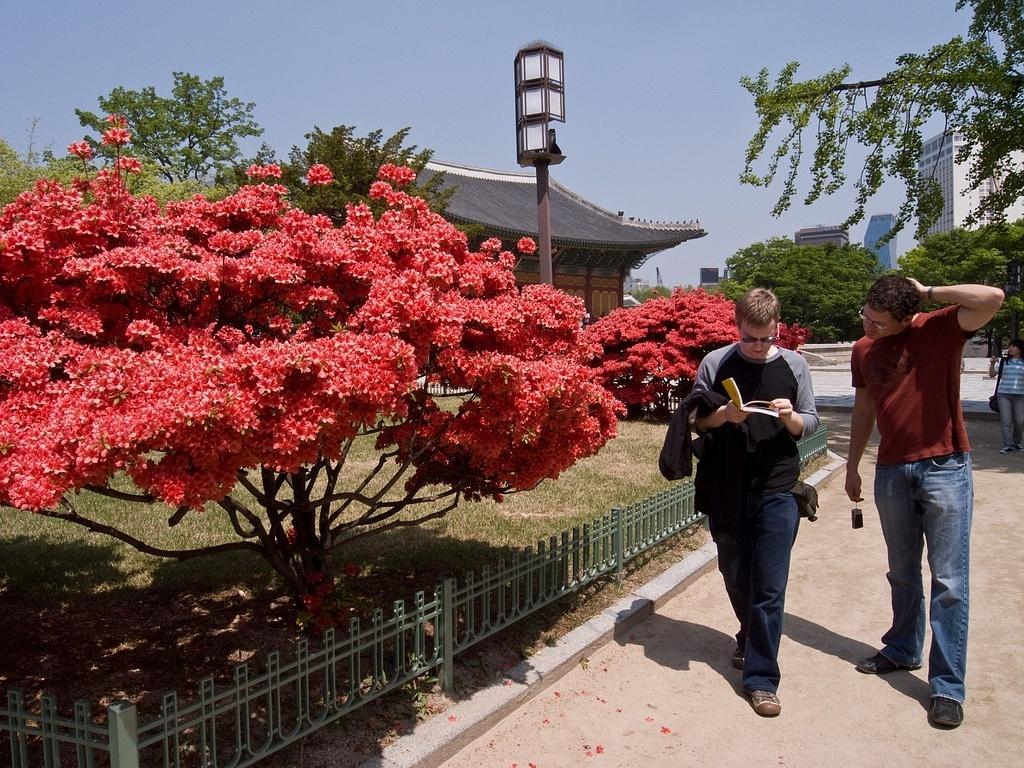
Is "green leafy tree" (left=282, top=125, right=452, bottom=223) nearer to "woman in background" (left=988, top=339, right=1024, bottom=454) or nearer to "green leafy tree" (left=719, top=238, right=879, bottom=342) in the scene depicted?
"woman in background" (left=988, top=339, right=1024, bottom=454)

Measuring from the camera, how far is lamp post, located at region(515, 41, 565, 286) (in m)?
10.9

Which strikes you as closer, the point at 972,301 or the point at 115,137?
the point at 972,301

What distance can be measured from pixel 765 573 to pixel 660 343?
452 inches

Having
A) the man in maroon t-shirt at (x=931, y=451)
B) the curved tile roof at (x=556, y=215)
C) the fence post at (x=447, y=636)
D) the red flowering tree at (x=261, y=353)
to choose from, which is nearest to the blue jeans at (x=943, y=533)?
the man in maroon t-shirt at (x=931, y=451)

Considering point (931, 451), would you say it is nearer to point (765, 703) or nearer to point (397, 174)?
point (765, 703)

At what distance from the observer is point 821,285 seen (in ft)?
156

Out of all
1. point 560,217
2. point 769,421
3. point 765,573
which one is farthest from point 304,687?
point 560,217

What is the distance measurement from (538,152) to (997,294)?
852 centimetres

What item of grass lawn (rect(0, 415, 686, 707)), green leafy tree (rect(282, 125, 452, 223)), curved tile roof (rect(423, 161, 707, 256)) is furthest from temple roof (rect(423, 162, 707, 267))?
grass lawn (rect(0, 415, 686, 707))

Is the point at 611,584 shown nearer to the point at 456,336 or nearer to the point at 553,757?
the point at 553,757

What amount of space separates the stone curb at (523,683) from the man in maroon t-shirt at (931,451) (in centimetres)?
170

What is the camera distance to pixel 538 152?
1104 cm

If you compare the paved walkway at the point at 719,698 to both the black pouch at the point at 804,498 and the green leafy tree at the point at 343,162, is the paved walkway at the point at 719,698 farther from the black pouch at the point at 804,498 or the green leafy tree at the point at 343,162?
the green leafy tree at the point at 343,162

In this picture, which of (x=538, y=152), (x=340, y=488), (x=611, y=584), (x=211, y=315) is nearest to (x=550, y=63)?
(x=538, y=152)
